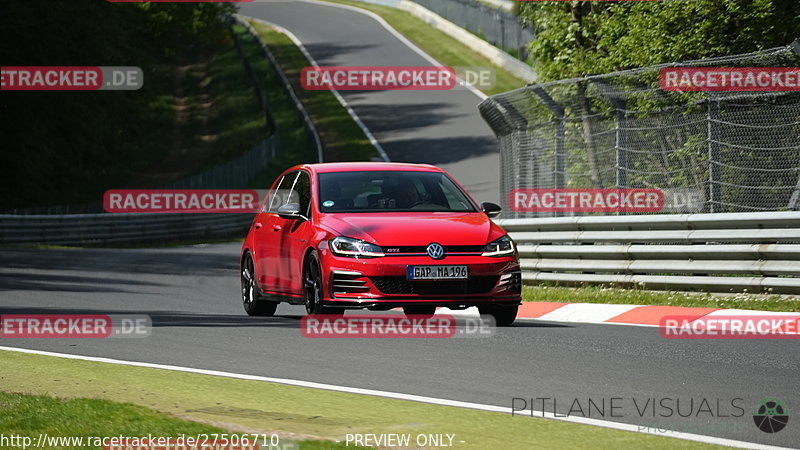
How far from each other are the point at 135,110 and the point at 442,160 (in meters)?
13.1

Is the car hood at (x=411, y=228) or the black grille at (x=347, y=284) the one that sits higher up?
the car hood at (x=411, y=228)

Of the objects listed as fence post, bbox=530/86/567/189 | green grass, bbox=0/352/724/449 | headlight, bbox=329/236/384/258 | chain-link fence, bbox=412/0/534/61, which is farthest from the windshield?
chain-link fence, bbox=412/0/534/61

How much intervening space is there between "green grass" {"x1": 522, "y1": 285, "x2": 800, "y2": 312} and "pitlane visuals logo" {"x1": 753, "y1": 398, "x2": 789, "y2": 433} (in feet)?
17.4

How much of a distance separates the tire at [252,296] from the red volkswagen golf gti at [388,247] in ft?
1.57

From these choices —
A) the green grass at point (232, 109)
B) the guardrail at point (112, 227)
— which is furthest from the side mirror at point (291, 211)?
the green grass at point (232, 109)

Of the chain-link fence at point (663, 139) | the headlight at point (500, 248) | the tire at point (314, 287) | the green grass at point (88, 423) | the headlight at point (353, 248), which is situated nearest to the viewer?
the green grass at point (88, 423)

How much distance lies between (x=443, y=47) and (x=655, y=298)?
55426 millimetres

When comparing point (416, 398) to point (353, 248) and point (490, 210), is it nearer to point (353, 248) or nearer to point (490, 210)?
point (353, 248)

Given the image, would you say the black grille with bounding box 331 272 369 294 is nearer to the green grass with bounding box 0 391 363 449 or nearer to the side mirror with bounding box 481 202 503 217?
the side mirror with bounding box 481 202 503 217

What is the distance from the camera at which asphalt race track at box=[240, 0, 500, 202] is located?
1795 inches

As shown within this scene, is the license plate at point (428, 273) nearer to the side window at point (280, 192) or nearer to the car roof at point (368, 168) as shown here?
the car roof at point (368, 168)

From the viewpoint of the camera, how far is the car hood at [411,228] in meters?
12.2

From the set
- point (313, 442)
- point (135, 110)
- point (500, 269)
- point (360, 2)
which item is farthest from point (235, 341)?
point (360, 2)

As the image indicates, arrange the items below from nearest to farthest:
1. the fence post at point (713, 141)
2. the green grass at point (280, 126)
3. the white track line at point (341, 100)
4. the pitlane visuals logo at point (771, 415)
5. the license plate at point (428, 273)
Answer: the pitlane visuals logo at point (771, 415) < the license plate at point (428, 273) < the fence post at point (713, 141) < the green grass at point (280, 126) < the white track line at point (341, 100)
